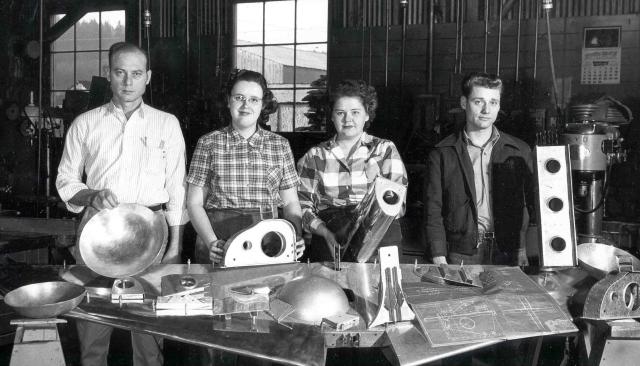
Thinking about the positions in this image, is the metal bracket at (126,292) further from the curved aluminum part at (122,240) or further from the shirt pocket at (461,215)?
the shirt pocket at (461,215)

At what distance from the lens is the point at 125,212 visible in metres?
2.13

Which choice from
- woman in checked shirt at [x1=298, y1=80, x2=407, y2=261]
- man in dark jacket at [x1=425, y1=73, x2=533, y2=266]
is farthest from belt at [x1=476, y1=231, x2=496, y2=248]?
woman in checked shirt at [x1=298, y1=80, x2=407, y2=261]

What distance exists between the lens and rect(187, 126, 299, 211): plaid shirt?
2.73m

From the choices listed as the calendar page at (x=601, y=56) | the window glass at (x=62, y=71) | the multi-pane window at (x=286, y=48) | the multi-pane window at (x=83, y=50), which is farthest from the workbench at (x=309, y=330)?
the window glass at (x=62, y=71)

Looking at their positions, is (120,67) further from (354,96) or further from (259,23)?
(259,23)

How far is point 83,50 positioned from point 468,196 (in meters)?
7.12

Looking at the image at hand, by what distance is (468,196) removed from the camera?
111 inches

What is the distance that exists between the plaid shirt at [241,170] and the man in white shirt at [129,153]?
0.57ft

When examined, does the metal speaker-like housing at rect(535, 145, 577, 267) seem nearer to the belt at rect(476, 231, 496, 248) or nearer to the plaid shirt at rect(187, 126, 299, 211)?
the belt at rect(476, 231, 496, 248)

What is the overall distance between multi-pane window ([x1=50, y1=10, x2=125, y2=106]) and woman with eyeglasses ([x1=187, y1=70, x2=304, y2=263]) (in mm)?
5755

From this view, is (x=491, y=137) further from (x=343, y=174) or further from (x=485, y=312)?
(x=485, y=312)

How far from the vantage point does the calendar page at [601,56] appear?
5.32m

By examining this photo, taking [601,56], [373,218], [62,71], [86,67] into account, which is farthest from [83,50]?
[373,218]

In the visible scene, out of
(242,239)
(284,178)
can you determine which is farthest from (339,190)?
(242,239)
